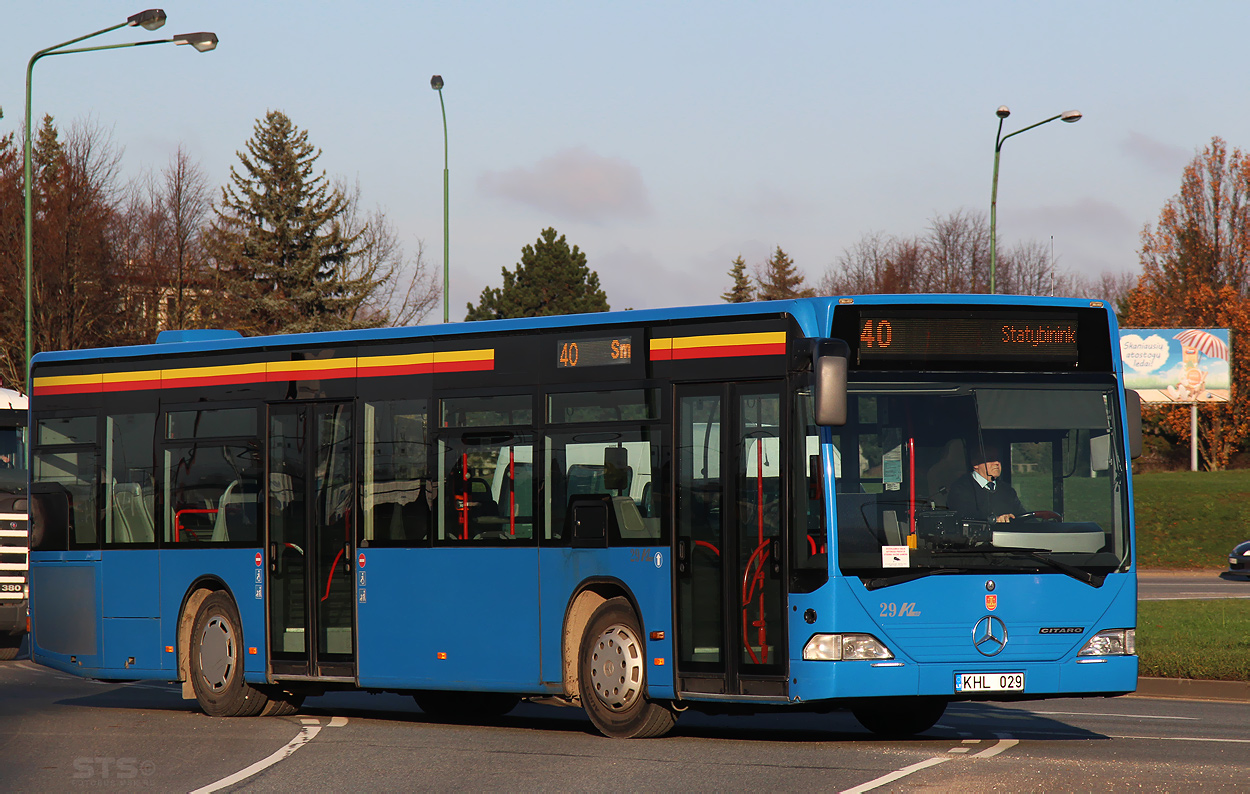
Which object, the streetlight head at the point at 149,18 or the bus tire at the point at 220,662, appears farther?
the streetlight head at the point at 149,18

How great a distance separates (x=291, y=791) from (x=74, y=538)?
652 cm

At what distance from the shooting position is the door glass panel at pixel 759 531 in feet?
34.4

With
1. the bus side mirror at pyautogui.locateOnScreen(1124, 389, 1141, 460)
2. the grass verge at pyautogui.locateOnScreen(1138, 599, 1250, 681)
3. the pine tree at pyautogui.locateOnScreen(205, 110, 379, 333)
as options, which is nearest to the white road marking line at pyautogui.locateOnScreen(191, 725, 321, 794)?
the bus side mirror at pyautogui.locateOnScreen(1124, 389, 1141, 460)

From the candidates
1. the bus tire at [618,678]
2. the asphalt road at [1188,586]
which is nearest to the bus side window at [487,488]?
the bus tire at [618,678]

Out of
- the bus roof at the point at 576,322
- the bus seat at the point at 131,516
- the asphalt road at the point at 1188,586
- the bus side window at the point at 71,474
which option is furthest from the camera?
the asphalt road at the point at 1188,586

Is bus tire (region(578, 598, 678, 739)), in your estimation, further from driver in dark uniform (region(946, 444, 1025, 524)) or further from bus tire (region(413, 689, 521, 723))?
driver in dark uniform (region(946, 444, 1025, 524))

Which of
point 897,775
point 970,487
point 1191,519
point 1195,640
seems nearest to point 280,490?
point 970,487

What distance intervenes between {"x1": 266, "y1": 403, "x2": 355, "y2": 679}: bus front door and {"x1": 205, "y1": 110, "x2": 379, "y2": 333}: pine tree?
41135 mm

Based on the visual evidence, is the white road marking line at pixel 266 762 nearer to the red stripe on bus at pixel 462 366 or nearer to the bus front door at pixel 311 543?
the bus front door at pixel 311 543

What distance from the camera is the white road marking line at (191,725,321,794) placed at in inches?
374

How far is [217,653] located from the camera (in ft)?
45.3

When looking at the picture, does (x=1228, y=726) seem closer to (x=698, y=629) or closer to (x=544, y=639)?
(x=698, y=629)

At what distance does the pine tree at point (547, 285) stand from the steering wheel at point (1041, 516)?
77.7 meters

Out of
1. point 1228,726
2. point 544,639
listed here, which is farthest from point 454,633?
point 1228,726
